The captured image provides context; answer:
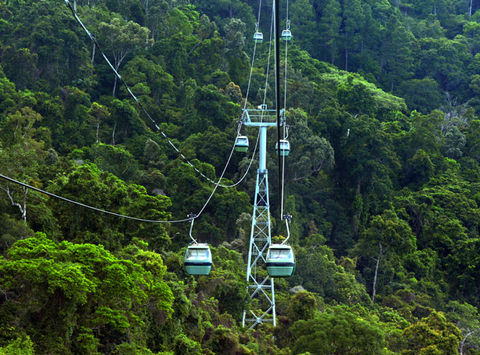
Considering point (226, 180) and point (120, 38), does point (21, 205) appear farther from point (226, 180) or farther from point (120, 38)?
point (120, 38)

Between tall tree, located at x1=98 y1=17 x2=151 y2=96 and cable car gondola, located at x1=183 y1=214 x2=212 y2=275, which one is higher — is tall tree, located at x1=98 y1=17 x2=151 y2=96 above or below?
above

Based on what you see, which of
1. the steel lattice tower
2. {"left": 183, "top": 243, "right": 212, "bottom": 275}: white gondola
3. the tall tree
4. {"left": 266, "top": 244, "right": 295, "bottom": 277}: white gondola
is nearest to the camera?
{"left": 183, "top": 243, "right": 212, "bottom": 275}: white gondola

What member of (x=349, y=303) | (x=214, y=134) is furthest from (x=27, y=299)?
(x=214, y=134)

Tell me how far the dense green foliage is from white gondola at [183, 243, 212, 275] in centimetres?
338

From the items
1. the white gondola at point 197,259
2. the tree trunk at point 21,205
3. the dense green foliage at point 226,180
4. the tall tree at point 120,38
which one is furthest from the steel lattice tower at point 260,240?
the tall tree at point 120,38

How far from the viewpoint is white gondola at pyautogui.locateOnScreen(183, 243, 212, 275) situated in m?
19.2

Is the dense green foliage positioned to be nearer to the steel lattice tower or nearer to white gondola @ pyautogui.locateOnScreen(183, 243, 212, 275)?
the steel lattice tower

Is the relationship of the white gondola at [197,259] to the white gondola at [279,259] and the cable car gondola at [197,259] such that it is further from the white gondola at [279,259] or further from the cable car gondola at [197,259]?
the white gondola at [279,259]

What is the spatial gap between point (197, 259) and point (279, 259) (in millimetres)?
2130

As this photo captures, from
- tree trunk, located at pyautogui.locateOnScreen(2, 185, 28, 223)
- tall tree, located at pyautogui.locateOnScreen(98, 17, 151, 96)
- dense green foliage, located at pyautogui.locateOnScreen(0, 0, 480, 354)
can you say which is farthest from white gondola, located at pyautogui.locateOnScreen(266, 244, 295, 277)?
tall tree, located at pyautogui.locateOnScreen(98, 17, 151, 96)

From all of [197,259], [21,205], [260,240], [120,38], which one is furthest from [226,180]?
[197,259]

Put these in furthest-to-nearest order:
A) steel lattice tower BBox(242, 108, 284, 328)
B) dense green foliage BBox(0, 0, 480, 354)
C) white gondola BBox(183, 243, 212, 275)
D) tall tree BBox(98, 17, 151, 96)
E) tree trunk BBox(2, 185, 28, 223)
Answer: tall tree BBox(98, 17, 151, 96), steel lattice tower BBox(242, 108, 284, 328), tree trunk BBox(2, 185, 28, 223), dense green foliage BBox(0, 0, 480, 354), white gondola BBox(183, 243, 212, 275)

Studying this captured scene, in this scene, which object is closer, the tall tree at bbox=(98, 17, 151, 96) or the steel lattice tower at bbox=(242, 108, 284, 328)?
the steel lattice tower at bbox=(242, 108, 284, 328)

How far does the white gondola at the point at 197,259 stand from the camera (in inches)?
758
